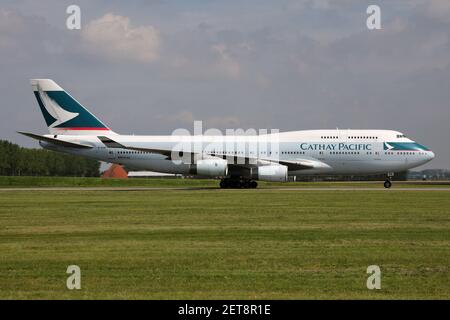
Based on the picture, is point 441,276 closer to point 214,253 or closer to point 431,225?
point 214,253

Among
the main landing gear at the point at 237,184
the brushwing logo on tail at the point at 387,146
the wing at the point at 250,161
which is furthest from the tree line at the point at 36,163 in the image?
the brushwing logo on tail at the point at 387,146

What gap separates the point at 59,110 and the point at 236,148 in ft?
45.8

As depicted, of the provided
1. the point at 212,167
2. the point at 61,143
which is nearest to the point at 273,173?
the point at 212,167

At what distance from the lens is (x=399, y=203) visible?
93.2 ft

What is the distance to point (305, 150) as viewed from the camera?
48.4 metres

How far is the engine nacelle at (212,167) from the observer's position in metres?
45.1

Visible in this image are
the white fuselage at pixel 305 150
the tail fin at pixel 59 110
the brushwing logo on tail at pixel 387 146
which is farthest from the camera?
the tail fin at pixel 59 110

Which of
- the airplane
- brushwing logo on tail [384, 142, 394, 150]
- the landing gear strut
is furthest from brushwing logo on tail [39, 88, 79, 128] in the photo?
the landing gear strut

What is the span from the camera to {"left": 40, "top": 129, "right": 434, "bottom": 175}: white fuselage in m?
48.3

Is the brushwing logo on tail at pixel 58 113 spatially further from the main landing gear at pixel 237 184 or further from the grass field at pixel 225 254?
the grass field at pixel 225 254

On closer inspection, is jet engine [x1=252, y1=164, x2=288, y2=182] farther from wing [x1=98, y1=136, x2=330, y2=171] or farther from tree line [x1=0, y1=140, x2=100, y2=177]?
tree line [x1=0, y1=140, x2=100, y2=177]

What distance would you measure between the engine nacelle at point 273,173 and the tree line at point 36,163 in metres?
87.1

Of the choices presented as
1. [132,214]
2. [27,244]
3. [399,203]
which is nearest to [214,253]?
[27,244]
